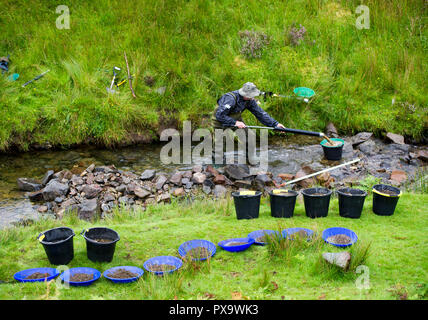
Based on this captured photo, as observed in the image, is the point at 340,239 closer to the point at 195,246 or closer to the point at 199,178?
the point at 195,246

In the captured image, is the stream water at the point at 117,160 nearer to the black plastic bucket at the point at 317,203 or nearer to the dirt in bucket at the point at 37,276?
the black plastic bucket at the point at 317,203

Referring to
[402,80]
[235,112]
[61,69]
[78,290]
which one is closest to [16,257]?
[78,290]

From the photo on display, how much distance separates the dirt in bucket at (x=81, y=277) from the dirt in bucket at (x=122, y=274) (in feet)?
0.63

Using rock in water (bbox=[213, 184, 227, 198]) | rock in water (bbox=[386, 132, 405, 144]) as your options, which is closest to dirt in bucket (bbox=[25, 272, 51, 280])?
rock in water (bbox=[213, 184, 227, 198])

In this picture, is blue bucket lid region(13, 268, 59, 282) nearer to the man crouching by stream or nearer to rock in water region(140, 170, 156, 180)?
rock in water region(140, 170, 156, 180)

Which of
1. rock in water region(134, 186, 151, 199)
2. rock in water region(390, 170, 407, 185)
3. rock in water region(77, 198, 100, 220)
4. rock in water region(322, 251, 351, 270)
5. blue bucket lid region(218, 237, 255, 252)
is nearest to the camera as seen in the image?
rock in water region(322, 251, 351, 270)

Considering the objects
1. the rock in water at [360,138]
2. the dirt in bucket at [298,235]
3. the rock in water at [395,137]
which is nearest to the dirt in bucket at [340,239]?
the dirt in bucket at [298,235]

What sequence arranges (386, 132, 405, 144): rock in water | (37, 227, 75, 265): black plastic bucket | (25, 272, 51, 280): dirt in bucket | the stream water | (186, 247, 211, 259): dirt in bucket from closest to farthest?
(25, 272, 51, 280): dirt in bucket, (37, 227, 75, 265): black plastic bucket, (186, 247, 211, 259): dirt in bucket, the stream water, (386, 132, 405, 144): rock in water

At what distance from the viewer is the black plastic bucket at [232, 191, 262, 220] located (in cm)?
559

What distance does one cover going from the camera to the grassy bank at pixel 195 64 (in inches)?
408

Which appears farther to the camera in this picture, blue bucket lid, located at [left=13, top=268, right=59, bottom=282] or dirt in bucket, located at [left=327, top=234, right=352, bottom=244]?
dirt in bucket, located at [left=327, top=234, right=352, bottom=244]

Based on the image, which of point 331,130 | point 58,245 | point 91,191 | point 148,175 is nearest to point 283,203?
point 58,245

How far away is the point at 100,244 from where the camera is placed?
4211mm

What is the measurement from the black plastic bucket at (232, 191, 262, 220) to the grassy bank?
5.52m
